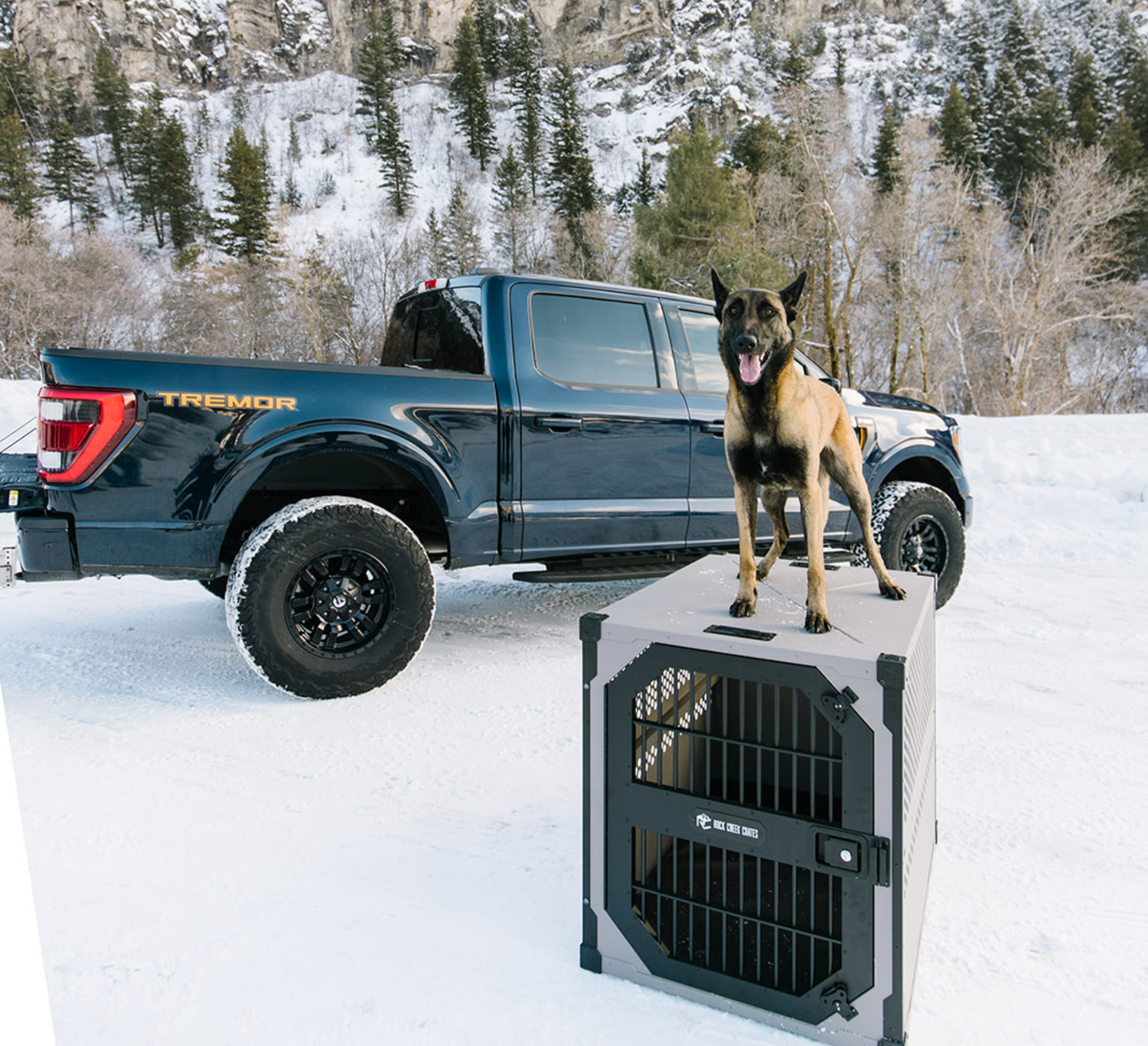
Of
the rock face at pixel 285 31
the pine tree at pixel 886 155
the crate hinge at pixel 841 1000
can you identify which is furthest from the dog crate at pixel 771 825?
the rock face at pixel 285 31

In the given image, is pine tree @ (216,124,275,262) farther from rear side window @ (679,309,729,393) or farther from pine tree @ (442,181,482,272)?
rear side window @ (679,309,729,393)

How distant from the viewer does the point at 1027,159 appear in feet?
142

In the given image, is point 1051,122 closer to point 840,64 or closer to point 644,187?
point 644,187

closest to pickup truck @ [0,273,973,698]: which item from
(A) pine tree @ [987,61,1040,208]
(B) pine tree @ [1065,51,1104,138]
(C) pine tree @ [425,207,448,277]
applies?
(C) pine tree @ [425,207,448,277]

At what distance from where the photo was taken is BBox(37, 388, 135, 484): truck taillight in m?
3.05

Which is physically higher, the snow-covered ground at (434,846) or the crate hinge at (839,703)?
the crate hinge at (839,703)

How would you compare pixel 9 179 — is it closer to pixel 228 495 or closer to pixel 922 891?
pixel 228 495

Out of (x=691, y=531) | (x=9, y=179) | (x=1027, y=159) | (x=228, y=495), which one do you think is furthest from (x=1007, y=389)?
(x=9, y=179)

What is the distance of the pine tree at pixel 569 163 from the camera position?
4453 centimetres

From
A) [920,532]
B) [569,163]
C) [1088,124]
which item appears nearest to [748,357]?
[920,532]

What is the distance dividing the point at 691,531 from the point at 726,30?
94.9 metres

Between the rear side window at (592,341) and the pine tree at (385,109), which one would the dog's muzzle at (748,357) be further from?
the pine tree at (385,109)

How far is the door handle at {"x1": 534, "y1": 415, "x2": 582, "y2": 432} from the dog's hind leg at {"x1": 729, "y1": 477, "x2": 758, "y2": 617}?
1.85 metres

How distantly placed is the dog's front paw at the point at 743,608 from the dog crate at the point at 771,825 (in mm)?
29
